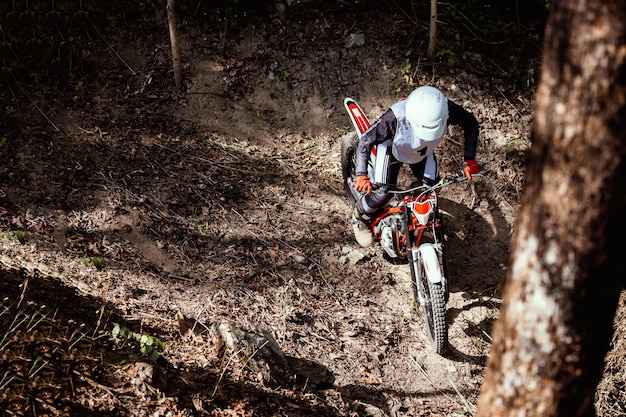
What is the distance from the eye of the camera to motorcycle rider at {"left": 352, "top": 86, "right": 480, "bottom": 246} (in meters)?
4.96

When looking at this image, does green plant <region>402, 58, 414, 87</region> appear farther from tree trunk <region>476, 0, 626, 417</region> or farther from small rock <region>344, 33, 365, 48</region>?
tree trunk <region>476, 0, 626, 417</region>

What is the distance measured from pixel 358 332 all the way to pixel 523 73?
5.13 m

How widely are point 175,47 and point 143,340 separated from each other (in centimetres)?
468

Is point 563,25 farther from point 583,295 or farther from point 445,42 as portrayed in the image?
point 445,42

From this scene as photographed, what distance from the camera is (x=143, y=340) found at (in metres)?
4.20

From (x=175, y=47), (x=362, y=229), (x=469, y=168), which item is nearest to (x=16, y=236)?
(x=175, y=47)

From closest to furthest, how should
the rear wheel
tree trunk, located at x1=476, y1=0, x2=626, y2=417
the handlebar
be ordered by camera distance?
tree trunk, located at x1=476, y1=0, x2=626, y2=417 → the handlebar → the rear wheel

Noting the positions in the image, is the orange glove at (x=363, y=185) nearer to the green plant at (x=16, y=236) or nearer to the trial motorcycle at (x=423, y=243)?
the trial motorcycle at (x=423, y=243)

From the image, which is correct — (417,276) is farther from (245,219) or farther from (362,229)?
(245,219)

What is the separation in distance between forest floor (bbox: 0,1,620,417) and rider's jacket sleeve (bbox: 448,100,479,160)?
168 cm

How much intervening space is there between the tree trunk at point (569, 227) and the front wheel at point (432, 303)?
2.70 metres

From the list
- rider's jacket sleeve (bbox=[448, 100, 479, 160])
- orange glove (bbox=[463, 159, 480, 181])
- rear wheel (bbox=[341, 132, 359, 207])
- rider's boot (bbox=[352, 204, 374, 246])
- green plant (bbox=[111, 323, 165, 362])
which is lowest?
green plant (bbox=[111, 323, 165, 362])

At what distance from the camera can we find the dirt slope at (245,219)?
4566 millimetres

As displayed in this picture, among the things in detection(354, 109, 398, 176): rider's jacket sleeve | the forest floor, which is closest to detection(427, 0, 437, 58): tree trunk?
the forest floor
